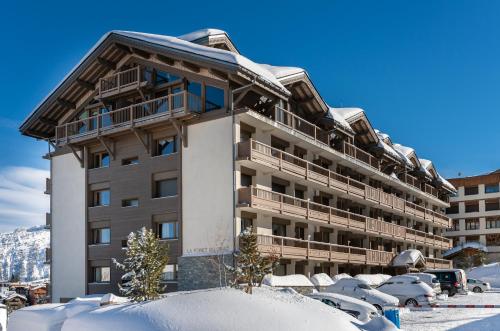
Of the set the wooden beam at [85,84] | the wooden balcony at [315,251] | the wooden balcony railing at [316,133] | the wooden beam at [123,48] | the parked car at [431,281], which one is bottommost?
the parked car at [431,281]

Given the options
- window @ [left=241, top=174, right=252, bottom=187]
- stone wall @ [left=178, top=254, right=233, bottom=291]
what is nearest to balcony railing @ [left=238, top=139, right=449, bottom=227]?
window @ [left=241, top=174, right=252, bottom=187]

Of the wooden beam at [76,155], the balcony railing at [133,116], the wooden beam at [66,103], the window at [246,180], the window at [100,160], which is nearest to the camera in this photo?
the balcony railing at [133,116]

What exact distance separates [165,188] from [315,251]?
910cm

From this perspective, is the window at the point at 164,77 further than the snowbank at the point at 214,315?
Yes

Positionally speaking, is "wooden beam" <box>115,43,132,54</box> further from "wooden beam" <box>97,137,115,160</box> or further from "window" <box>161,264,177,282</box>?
"window" <box>161,264,177,282</box>

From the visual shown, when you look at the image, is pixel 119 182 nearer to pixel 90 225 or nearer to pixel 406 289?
pixel 90 225

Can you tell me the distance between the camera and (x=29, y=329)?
11.3 metres

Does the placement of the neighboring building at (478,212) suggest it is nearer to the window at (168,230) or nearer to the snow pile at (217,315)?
the window at (168,230)

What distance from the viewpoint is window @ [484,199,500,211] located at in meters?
76.2

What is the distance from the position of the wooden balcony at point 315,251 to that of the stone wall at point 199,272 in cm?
212

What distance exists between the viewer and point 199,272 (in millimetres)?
29297

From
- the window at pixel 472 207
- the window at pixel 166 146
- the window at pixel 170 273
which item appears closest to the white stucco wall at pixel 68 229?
Answer: the window at pixel 166 146

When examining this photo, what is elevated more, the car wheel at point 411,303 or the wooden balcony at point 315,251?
the wooden balcony at point 315,251

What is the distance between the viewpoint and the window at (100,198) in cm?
3475
